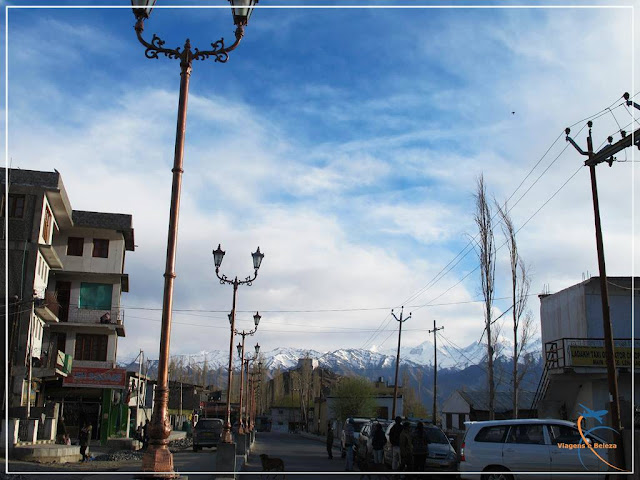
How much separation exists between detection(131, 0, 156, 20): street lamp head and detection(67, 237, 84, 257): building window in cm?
3531

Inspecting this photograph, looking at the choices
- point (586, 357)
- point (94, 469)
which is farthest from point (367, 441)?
point (586, 357)

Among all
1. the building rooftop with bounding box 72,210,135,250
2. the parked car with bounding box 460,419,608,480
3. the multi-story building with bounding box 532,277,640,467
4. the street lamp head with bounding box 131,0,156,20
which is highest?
the building rooftop with bounding box 72,210,135,250

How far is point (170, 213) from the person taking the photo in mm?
9414

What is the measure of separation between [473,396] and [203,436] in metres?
35.1

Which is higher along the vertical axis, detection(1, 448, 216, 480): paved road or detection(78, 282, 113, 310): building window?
detection(78, 282, 113, 310): building window

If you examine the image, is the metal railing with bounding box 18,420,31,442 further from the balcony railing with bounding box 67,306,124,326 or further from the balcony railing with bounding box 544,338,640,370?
the balcony railing with bounding box 544,338,640,370

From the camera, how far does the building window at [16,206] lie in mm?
32281

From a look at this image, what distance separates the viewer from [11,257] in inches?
1270

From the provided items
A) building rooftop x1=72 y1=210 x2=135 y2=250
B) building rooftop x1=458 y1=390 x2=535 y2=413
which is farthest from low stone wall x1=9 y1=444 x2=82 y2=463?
building rooftop x1=458 y1=390 x2=535 y2=413

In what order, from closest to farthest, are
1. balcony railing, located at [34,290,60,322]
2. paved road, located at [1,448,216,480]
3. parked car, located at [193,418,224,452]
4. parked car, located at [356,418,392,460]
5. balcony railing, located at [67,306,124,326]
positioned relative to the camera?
paved road, located at [1,448,216,480] < parked car, located at [356,418,392,460] < balcony railing, located at [34,290,60,322] < parked car, located at [193,418,224,452] < balcony railing, located at [67,306,124,326]

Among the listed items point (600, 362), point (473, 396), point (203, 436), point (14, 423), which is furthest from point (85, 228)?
point (473, 396)

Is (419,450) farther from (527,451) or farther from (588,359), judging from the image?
(588,359)

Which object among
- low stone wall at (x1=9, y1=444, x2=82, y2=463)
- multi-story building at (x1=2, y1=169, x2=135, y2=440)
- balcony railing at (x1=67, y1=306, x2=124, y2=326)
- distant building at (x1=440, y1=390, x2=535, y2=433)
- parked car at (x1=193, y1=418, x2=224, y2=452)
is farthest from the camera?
distant building at (x1=440, y1=390, x2=535, y2=433)

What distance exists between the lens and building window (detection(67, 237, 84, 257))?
42.2 m
